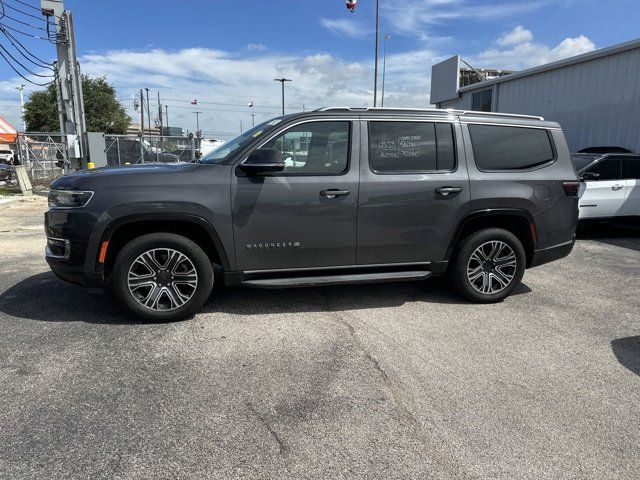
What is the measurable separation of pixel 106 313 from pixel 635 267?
708 cm

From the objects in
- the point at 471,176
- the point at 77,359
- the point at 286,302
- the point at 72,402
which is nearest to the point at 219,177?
the point at 286,302

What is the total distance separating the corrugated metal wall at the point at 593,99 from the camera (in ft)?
38.7

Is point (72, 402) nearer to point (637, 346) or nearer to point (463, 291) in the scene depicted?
point (463, 291)

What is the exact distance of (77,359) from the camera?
11.8 feet

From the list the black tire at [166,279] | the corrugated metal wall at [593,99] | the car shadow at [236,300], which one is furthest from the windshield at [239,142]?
the corrugated metal wall at [593,99]

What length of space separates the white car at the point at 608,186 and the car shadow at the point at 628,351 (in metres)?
5.25

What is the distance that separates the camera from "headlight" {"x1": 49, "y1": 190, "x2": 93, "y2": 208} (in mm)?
4078

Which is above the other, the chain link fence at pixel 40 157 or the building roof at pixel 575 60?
the building roof at pixel 575 60

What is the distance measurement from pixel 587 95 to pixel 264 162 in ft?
40.6

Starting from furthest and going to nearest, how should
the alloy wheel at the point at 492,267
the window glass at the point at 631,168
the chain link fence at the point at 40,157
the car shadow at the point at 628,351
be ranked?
the chain link fence at the point at 40,157, the window glass at the point at 631,168, the alloy wheel at the point at 492,267, the car shadow at the point at 628,351

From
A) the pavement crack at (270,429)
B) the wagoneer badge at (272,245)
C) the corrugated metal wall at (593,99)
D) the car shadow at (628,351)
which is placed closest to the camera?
the pavement crack at (270,429)

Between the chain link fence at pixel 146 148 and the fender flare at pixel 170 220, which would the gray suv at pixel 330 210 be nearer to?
the fender flare at pixel 170 220

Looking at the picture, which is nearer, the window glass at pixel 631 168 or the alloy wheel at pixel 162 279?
the alloy wheel at pixel 162 279

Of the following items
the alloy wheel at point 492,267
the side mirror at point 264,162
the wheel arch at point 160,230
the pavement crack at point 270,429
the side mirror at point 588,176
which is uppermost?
the side mirror at point 264,162
